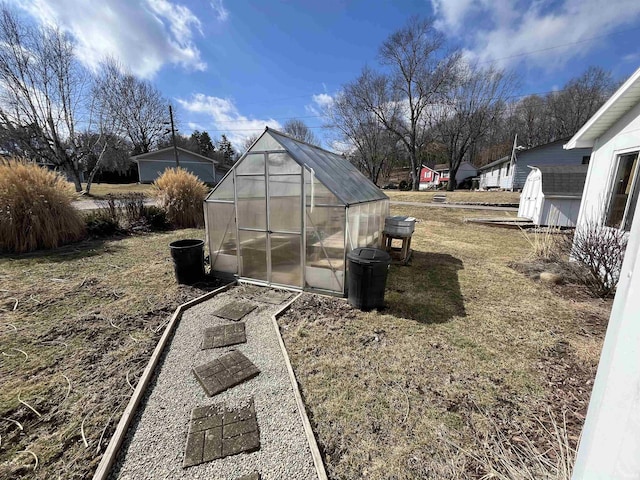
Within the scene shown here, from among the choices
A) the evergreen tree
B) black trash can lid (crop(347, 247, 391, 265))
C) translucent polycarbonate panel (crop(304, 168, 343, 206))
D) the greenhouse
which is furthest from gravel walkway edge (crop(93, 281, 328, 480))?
the evergreen tree

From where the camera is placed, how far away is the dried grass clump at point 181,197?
11555 millimetres

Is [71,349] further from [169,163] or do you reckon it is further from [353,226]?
[169,163]

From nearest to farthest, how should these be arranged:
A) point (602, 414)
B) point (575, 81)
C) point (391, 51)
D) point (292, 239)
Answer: point (602, 414)
point (292, 239)
point (391, 51)
point (575, 81)

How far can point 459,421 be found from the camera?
2.61 metres

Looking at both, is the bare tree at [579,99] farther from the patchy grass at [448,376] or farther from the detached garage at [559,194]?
the patchy grass at [448,376]

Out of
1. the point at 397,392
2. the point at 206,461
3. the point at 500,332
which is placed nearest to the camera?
the point at 206,461

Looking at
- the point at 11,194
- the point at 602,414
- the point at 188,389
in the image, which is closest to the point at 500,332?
the point at 602,414

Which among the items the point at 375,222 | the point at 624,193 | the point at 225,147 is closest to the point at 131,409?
the point at 375,222

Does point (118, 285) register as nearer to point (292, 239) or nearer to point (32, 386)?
point (32, 386)

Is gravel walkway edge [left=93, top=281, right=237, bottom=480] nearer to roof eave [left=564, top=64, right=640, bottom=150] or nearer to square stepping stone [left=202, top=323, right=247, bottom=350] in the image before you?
square stepping stone [left=202, top=323, right=247, bottom=350]

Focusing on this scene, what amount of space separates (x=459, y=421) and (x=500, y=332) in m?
2.11

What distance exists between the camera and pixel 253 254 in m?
5.82

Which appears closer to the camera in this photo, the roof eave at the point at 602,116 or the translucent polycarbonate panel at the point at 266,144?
the roof eave at the point at 602,116

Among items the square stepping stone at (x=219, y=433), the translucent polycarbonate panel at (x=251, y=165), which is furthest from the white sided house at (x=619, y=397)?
the translucent polycarbonate panel at (x=251, y=165)
